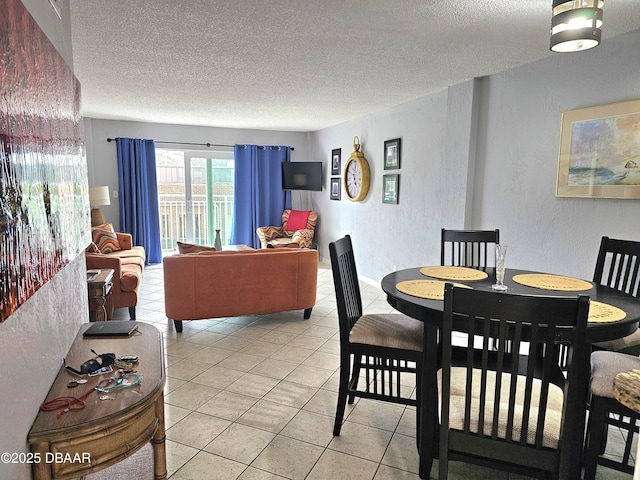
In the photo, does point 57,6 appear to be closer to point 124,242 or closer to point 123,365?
point 123,365

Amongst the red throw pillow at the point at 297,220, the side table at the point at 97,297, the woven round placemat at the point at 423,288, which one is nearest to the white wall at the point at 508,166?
the woven round placemat at the point at 423,288

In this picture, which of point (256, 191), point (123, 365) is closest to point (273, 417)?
point (123, 365)

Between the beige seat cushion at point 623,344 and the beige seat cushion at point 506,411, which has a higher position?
the beige seat cushion at point 623,344

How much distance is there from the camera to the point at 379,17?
7.65 feet

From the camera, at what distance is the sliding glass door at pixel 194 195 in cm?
695

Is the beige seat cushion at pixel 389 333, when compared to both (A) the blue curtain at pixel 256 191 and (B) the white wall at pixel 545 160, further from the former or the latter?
(A) the blue curtain at pixel 256 191

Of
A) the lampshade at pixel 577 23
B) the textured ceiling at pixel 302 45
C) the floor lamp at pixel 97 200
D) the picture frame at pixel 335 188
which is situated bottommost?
the floor lamp at pixel 97 200

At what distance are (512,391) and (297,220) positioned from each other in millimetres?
5882

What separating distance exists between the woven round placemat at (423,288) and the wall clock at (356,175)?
348 centimetres

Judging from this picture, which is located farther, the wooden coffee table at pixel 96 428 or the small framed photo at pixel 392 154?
the small framed photo at pixel 392 154

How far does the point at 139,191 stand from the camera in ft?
21.0

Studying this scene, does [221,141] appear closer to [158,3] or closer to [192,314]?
[192,314]

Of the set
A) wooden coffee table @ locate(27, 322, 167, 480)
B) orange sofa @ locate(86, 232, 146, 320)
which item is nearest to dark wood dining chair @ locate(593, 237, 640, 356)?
wooden coffee table @ locate(27, 322, 167, 480)

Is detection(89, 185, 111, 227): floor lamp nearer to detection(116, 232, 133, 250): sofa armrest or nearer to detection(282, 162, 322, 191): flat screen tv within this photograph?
detection(116, 232, 133, 250): sofa armrest
